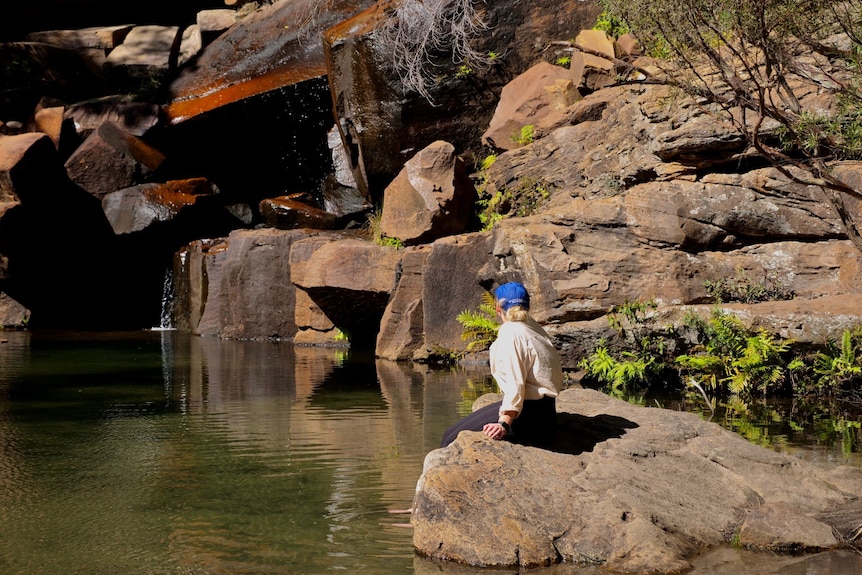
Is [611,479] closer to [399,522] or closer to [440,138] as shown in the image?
[399,522]

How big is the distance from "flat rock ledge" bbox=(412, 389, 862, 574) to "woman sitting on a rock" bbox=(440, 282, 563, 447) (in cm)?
16

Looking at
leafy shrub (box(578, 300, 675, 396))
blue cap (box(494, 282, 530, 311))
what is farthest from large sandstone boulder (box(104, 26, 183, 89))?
blue cap (box(494, 282, 530, 311))

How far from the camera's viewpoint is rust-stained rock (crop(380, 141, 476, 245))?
1675 cm

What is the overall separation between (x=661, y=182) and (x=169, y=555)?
9633 mm

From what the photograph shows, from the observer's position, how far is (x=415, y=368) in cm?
1452

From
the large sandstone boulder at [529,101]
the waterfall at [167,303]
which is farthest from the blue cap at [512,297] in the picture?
the waterfall at [167,303]

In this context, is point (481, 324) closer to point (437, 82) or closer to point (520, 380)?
point (437, 82)

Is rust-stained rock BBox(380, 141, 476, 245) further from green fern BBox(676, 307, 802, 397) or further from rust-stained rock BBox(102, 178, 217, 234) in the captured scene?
rust-stained rock BBox(102, 178, 217, 234)

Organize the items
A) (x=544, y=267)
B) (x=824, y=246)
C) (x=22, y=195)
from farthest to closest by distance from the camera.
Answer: (x=22, y=195)
(x=544, y=267)
(x=824, y=246)

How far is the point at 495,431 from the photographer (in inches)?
227

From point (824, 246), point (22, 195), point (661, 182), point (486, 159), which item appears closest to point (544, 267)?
point (661, 182)

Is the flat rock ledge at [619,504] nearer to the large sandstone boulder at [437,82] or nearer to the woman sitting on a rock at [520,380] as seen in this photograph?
the woman sitting on a rock at [520,380]

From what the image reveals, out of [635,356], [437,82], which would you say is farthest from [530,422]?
[437,82]

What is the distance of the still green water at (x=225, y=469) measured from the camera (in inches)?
206
